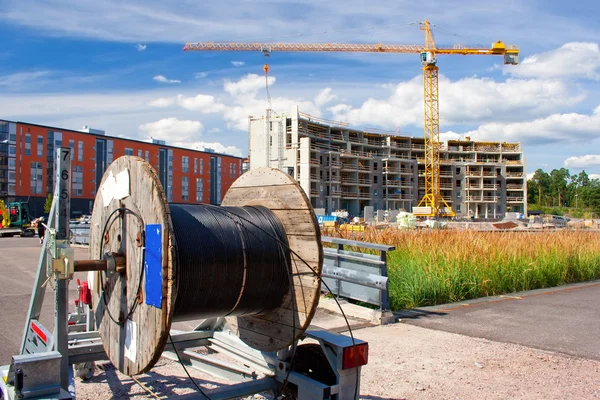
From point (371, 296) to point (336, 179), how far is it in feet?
272

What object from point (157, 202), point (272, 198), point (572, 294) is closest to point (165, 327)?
point (157, 202)

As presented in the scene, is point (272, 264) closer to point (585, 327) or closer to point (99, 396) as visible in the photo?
point (99, 396)

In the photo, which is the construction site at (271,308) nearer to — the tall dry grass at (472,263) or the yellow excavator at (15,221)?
the tall dry grass at (472,263)

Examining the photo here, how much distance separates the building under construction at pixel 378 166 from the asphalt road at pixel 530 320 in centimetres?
7253

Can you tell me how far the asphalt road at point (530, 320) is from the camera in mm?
7084

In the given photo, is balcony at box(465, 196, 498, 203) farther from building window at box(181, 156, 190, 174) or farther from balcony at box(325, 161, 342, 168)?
building window at box(181, 156, 190, 174)

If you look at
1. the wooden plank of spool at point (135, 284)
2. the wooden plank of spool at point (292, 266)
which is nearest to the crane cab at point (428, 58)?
the wooden plank of spool at point (292, 266)

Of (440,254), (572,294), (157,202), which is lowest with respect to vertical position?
(572,294)

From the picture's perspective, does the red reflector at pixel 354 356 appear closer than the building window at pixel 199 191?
Yes

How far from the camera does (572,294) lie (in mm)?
11305

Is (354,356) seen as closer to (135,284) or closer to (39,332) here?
(135,284)

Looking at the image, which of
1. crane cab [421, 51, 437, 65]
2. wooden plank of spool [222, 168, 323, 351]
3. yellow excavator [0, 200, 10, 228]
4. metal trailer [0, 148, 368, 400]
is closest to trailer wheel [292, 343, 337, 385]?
metal trailer [0, 148, 368, 400]

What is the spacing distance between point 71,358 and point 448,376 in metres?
3.67

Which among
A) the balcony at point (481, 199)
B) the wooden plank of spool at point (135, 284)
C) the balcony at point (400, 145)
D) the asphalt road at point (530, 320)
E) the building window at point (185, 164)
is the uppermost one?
the balcony at point (400, 145)
